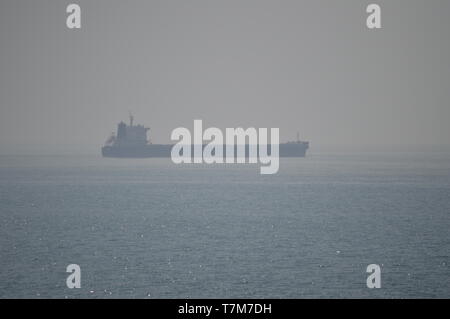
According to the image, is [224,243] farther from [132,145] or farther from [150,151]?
[150,151]

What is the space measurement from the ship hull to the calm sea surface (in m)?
92.3

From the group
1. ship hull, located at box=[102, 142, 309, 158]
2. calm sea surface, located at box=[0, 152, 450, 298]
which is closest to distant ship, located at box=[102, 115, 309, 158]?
ship hull, located at box=[102, 142, 309, 158]

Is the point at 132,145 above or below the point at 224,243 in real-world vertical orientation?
above

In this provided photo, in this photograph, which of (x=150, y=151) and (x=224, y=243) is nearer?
(x=224, y=243)

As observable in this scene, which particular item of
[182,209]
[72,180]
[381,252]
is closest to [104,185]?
[72,180]

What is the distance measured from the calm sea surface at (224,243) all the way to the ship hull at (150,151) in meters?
92.3

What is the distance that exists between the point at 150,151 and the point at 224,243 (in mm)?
134952

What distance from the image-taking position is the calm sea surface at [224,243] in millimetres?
30234

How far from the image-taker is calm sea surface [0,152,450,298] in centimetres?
3023

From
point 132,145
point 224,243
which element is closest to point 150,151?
point 132,145

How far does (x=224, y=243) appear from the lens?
42.0m
